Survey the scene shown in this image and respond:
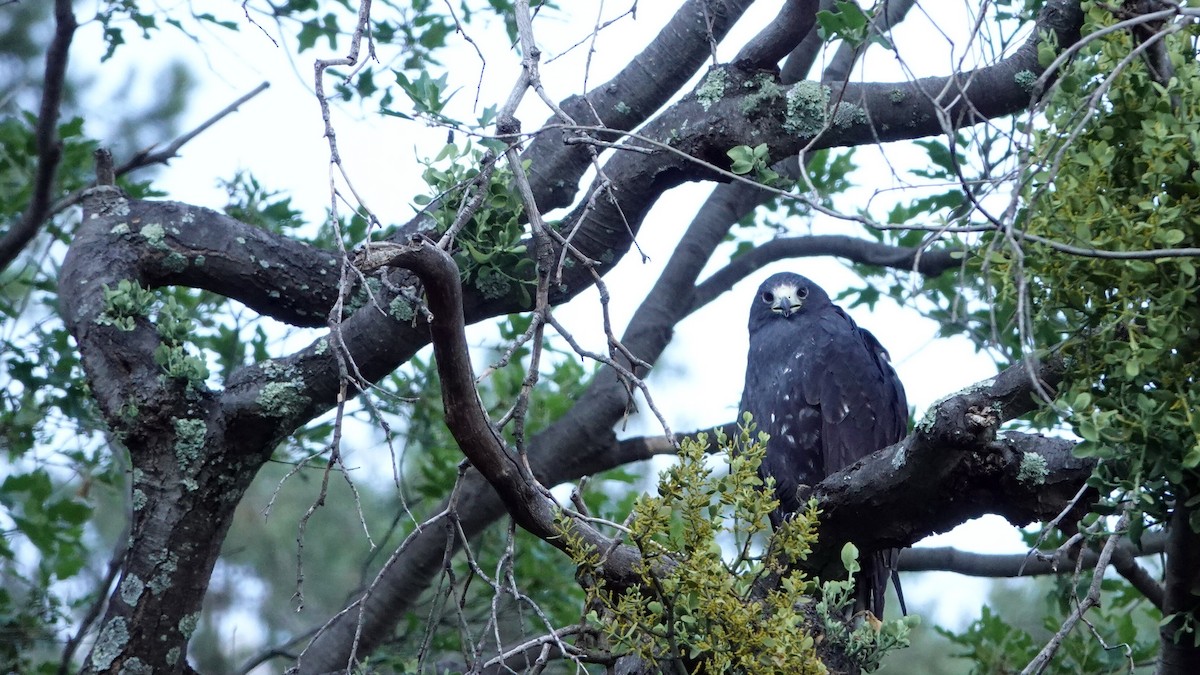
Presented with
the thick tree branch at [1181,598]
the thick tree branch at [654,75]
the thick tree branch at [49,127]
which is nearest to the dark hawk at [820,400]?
the thick tree branch at [654,75]

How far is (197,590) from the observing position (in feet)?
11.1

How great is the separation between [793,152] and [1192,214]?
1.62 metres

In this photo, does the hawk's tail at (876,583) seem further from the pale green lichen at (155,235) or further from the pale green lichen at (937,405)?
the pale green lichen at (155,235)

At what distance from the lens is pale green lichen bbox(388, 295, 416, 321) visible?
3.28 meters

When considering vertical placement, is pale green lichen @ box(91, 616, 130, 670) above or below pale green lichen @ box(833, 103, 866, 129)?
below

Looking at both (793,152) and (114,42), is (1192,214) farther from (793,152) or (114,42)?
(114,42)

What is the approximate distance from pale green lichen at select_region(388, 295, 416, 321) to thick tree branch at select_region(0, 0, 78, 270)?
57.8 inches

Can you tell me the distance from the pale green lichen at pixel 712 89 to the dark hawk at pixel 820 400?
4.58ft

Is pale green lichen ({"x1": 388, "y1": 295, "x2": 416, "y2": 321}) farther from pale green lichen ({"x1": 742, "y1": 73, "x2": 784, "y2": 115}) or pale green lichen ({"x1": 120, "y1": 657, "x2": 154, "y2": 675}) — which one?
pale green lichen ({"x1": 120, "y1": 657, "x2": 154, "y2": 675})


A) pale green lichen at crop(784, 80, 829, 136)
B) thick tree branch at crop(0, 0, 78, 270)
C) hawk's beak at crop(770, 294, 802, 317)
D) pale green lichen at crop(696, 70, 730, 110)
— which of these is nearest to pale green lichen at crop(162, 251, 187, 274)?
thick tree branch at crop(0, 0, 78, 270)

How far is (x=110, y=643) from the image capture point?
10.5 feet

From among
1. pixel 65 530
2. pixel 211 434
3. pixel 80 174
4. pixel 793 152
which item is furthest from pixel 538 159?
pixel 80 174

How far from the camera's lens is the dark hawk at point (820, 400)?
164 inches

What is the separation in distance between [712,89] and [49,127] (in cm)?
232
